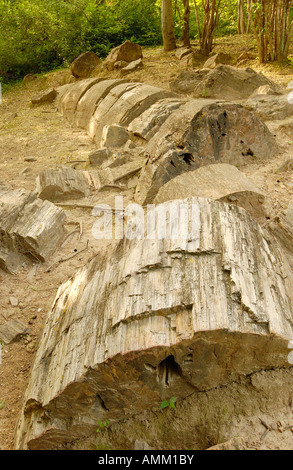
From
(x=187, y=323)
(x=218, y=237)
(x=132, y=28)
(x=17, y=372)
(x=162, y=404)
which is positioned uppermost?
(x=132, y=28)

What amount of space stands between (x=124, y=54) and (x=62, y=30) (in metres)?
3.36

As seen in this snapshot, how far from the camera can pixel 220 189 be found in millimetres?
4301

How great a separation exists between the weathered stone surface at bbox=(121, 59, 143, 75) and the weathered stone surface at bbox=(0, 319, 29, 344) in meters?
9.71

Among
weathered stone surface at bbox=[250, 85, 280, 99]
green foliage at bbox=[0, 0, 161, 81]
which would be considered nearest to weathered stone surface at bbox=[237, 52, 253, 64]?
weathered stone surface at bbox=[250, 85, 280, 99]

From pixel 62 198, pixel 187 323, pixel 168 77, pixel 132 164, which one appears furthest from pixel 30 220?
pixel 168 77

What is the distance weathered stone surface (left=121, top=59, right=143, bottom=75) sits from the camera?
11414 mm

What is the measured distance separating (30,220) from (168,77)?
772 cm

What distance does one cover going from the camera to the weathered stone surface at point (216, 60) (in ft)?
34.7

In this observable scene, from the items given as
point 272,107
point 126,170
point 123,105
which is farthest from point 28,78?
point 272,107

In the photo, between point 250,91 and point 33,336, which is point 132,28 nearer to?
point 250,91

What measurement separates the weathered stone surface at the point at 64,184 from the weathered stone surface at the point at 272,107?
3227mm

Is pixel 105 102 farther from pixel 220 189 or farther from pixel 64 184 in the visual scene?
pixel 220 189

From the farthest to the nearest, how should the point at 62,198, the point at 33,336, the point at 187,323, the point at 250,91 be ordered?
the point at 250,91, the point at 62,198, the point at 33,336, the point at 187,323

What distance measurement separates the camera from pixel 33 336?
11.5ft
